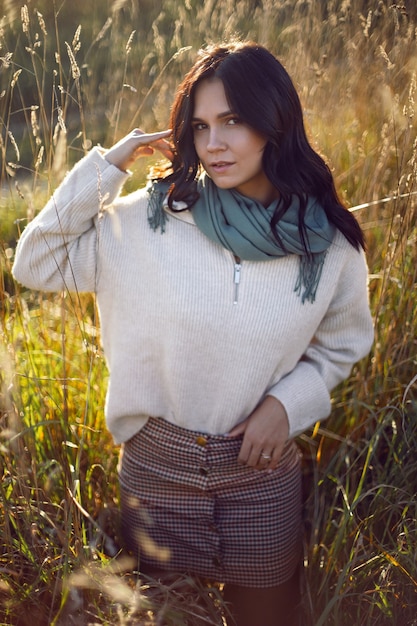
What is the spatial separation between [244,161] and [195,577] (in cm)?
112

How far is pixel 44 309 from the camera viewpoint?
2.46 meters

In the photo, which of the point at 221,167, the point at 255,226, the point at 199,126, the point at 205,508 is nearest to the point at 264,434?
the point at 205,508

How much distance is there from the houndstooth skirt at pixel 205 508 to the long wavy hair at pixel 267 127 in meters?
0.60

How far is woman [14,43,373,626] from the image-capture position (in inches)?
67.7

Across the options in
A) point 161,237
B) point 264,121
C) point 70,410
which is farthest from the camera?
point 70,410

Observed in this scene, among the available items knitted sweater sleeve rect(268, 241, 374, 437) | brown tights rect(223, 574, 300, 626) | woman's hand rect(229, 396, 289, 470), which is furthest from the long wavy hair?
brown tights rect(223, 574, 300, 626)

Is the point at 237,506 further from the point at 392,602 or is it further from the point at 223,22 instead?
the point at 223,22

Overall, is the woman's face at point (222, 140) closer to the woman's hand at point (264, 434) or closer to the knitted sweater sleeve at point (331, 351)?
the knitted sweater sleeve at point (331, 351)

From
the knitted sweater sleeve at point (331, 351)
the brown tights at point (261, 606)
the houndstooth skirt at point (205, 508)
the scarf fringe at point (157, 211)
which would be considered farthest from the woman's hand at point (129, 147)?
the brown tights at point (261, 606)

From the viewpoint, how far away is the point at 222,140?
1676 millimetres

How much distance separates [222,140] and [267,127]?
11 cm

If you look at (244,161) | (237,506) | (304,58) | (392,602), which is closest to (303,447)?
(237,506)

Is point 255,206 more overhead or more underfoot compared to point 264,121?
more underfoot

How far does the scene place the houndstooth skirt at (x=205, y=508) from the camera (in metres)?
1.86
